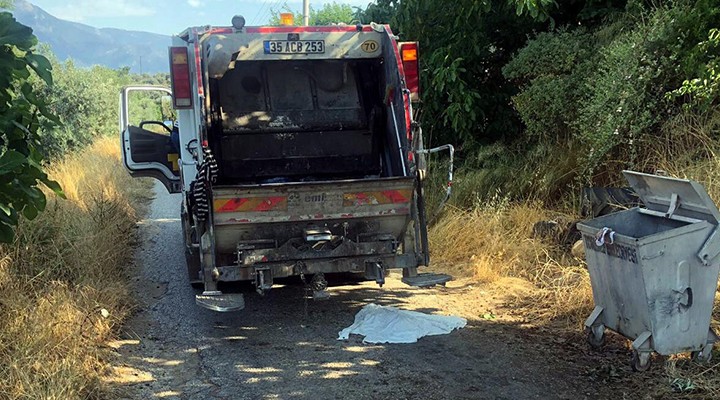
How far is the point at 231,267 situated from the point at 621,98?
13.4ft

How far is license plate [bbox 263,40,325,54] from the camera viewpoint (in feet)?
18.9

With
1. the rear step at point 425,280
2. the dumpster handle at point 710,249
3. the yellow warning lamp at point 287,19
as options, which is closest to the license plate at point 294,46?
the yellow warning lamp at point 287,19

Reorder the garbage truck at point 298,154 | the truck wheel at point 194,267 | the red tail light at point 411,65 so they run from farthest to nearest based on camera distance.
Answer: the truck wheel at point 194,267, the red tail light at point 411,65, the garbage truck at point 298,154

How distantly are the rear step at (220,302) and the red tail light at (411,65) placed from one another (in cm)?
222

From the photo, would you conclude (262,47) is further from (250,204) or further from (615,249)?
(615,249)

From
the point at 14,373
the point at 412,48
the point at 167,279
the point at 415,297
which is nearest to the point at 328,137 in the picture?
the point at 412,48

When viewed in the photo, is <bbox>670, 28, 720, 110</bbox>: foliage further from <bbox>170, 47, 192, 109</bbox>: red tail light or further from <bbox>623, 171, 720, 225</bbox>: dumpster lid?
<bbox>170, 47, 192, 109</bbox>: red tail light

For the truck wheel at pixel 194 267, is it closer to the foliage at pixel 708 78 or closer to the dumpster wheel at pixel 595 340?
the dumpster wheel at pixel 595 340

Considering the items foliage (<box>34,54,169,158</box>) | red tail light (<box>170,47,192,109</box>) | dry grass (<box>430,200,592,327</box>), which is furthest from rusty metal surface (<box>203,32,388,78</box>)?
foliage (<box>34,54,169,158</box>)

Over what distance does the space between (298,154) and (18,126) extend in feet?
10.1

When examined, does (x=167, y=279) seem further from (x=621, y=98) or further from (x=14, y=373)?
(x=621, y=98)

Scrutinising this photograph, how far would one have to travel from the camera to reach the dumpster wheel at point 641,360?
4141mm

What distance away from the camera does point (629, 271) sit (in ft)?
13.8

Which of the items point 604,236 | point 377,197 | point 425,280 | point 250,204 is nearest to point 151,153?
point 250,204
